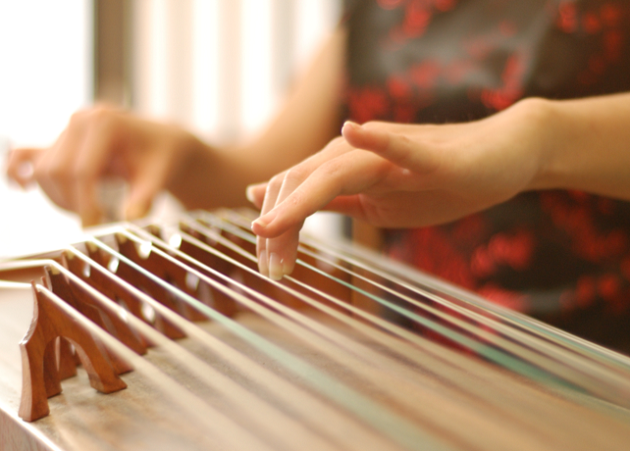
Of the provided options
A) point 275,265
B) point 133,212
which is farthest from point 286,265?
point 133,212

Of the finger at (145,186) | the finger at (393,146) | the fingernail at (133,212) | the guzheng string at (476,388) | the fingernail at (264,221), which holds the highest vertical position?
the finger at (393,146)

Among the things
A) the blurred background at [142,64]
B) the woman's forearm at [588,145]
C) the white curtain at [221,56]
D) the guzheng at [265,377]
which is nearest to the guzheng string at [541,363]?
the guzheng at [265,377]

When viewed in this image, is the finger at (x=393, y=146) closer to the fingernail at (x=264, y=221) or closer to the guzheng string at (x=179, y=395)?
the fingernail at (x=264, y=221)

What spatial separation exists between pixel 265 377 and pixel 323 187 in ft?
0.52

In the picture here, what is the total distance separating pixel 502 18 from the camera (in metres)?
1.02

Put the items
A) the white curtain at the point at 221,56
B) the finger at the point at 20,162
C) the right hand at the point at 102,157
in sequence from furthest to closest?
the white curtain at the point at 221,56 < the finger at the point at 20,162 < the right hand at the point at 102,157

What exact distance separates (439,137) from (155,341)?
1.10 ft

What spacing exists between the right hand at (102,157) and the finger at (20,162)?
0.52 ft

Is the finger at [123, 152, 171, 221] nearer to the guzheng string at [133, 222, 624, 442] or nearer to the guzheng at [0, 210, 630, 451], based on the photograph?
the guzheng at [0, 210, 630, 451]

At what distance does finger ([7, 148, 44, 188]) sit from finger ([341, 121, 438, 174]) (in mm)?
959

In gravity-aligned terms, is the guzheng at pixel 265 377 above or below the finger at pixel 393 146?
below

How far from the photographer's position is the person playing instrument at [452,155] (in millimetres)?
457

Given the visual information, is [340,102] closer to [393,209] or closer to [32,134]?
[393,209]

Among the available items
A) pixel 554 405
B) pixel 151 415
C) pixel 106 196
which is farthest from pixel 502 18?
pixel 106 196
